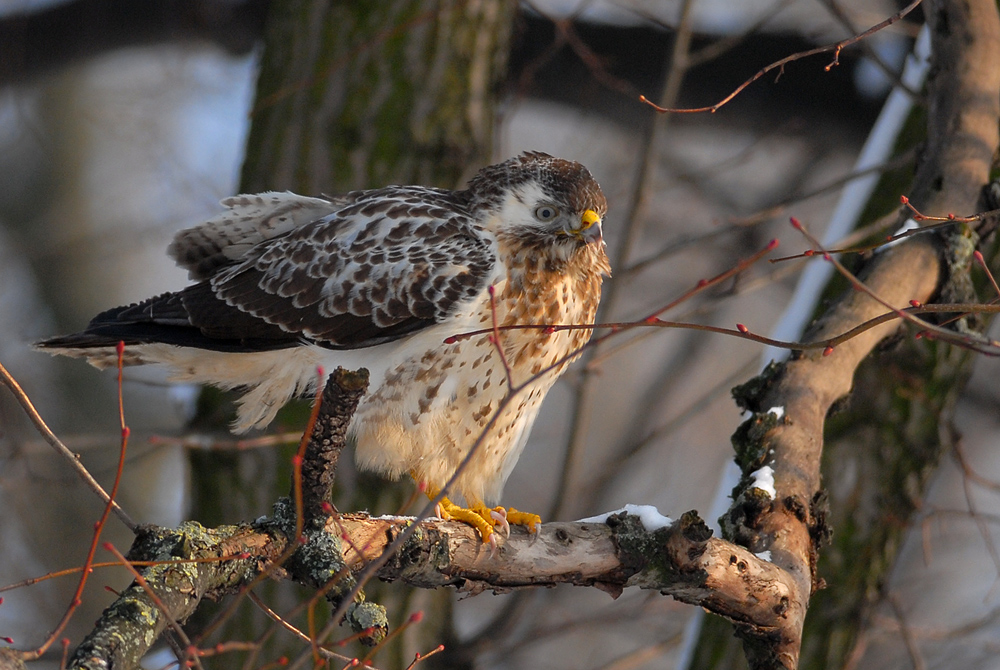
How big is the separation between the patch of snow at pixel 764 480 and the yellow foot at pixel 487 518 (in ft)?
2.17

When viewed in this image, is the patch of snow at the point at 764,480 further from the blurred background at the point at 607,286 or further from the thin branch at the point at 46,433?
the thin branch at the point at 46,433

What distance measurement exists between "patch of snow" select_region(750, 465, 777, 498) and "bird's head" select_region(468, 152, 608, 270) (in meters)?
0.90

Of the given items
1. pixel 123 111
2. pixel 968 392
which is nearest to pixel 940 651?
pixel 968 392

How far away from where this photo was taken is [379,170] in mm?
4949

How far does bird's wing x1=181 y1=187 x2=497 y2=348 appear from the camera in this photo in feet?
10.7

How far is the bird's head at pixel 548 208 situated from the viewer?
10.9 feet

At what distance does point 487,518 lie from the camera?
10.2ft

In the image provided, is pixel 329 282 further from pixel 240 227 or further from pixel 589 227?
pixel 589 227

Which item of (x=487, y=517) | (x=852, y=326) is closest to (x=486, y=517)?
(x=487, y=517)

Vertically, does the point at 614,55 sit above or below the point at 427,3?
above

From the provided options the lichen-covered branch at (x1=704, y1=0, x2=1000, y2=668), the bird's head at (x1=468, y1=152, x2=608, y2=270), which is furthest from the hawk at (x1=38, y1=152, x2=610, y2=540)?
the lichen-covered branch at (x1=704, y1=0, x2=1000, y2=668)

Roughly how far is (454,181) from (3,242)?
657 centimetres

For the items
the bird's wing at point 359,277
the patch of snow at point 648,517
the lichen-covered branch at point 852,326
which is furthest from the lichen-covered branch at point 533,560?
the bird's wing at point 359,277

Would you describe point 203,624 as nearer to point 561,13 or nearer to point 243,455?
point 243,455
